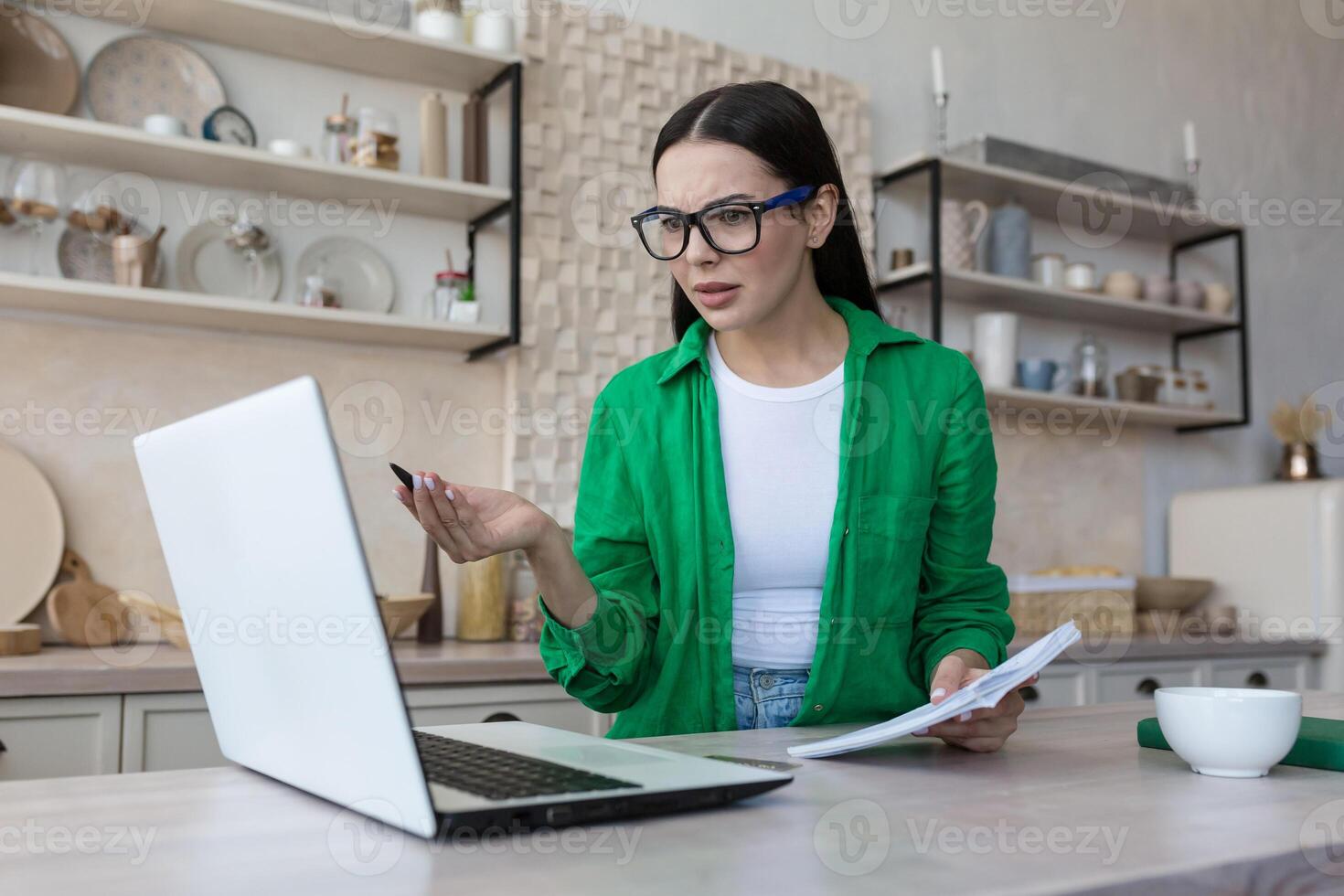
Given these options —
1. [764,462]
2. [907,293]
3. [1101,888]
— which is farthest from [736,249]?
[907,293]

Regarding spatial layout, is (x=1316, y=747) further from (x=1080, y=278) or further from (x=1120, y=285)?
(x=1120, y=285)

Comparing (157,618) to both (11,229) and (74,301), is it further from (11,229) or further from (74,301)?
(11,229)

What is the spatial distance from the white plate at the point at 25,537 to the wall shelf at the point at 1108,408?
7.46 feet

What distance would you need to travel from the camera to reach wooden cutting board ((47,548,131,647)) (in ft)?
7.43

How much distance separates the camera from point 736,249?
139 cm

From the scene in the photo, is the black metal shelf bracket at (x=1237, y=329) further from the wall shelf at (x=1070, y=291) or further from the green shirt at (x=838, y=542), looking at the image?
the green shirt at (x=838, y=542)

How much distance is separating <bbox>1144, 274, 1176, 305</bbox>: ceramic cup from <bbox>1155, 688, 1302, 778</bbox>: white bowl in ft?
9.87

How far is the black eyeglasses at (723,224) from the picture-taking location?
1.37 meters

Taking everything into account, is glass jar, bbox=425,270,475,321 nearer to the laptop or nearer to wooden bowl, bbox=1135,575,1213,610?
the laptop

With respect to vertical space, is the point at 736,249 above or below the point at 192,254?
below

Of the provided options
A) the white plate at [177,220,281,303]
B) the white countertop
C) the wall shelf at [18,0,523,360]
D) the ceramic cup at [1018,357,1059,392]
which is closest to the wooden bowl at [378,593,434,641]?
the white countertop

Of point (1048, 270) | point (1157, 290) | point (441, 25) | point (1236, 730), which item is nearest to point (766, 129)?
point (1236, 730)

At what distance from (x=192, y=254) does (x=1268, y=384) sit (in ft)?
11.6

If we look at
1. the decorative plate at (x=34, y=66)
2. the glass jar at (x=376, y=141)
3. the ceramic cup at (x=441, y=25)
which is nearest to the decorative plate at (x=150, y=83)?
the decorative plate at (x=34, y=66)
